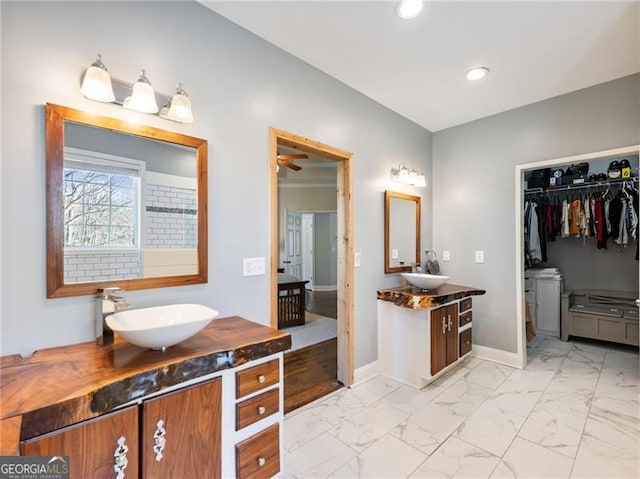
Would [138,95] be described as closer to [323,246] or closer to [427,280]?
[427,280]

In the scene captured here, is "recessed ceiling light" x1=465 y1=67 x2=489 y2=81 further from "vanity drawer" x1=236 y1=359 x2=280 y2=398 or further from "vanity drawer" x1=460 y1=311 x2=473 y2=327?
"vanity drawer" x1=236 y1=359 x2=280 y2=398

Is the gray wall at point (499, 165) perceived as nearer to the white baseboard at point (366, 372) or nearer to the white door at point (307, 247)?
the white baseboard at point (366, 372)

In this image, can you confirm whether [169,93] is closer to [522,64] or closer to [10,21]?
[10,21]

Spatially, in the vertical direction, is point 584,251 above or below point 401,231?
below

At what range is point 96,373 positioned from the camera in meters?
1.08

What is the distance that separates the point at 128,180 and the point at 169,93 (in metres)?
0.56

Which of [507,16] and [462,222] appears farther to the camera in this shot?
[462,222]

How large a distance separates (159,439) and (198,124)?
5.29ft

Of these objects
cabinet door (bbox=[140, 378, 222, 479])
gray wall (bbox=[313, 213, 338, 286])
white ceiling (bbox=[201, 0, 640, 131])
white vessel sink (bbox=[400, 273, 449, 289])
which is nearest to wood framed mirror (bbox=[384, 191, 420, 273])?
white vessel sink (bbox=[400, 273, 449, 289])

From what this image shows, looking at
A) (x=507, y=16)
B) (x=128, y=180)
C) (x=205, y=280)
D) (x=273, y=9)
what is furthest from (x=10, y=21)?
(x=507, y=16)

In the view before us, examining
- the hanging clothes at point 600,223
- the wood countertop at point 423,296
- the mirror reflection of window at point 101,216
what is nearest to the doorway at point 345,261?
the wood countertop at point 423,296

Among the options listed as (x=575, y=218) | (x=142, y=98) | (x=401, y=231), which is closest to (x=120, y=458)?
(x=142, y=98)

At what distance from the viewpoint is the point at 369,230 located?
2.95 m

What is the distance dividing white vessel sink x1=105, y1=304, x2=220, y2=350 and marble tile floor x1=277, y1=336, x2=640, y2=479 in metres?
1.09
